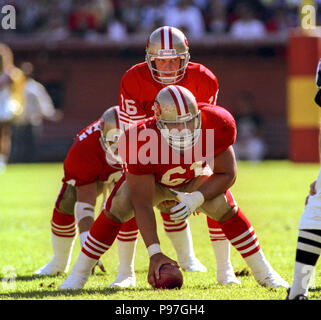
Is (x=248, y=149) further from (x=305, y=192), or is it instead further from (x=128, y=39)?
(x=305, y=192)

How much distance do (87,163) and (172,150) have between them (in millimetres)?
1131

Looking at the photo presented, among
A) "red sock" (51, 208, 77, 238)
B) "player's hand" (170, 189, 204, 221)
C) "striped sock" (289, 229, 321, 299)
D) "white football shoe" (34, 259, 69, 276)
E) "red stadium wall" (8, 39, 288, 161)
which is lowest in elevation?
"red stadium wall" (8, 39, 288, 161)

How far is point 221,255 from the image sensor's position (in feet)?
16.6

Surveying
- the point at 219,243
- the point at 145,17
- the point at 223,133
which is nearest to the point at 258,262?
the point at 219,243

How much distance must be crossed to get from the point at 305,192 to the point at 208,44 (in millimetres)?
7695

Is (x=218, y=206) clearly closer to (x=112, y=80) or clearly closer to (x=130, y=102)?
(x=130, y=102)

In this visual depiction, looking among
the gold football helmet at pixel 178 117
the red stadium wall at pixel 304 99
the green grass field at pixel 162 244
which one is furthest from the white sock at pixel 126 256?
the red stadium wall at pixel 304 99

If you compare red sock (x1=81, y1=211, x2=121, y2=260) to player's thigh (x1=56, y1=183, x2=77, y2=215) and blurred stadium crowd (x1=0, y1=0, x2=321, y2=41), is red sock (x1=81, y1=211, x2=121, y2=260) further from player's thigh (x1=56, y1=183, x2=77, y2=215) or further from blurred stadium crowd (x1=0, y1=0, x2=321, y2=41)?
blurred stadium crowd (x1=0, y1=0, x2=321, y2=41)

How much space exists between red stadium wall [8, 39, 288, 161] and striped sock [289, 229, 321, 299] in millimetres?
14884

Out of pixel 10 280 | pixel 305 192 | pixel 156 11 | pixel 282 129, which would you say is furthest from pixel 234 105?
pixel 10 280

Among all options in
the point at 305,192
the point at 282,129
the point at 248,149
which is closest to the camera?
the point at 305,192

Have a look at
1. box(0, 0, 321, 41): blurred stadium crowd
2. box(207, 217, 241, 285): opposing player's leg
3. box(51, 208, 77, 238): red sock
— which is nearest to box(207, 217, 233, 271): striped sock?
box(207, 217, 241, 285): opposing player's leg

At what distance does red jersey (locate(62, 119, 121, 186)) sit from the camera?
5.49 meters

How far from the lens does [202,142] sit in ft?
14.7
